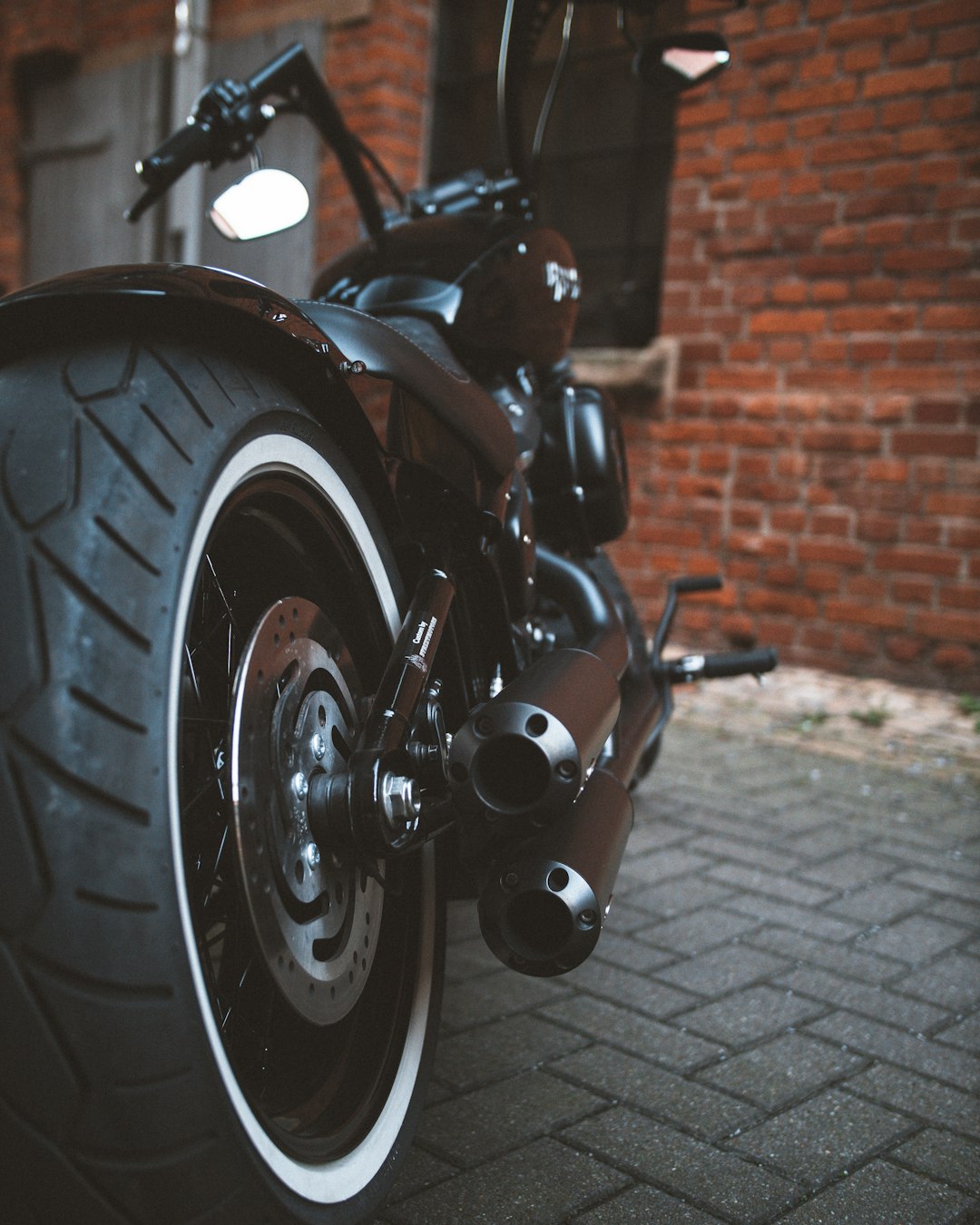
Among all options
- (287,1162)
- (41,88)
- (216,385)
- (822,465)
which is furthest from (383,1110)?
(41,88)

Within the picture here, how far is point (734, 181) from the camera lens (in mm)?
4309

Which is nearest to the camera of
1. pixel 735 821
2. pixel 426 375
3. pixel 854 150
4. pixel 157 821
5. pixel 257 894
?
pixel 157 821

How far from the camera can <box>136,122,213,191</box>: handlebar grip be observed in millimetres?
1936

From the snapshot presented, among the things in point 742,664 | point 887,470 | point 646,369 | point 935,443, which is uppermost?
point 646,369

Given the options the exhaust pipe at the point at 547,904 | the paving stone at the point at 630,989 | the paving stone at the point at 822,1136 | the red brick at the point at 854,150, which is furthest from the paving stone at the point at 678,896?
the red brick at the point at 854,150

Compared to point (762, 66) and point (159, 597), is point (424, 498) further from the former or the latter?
point (762, 66)

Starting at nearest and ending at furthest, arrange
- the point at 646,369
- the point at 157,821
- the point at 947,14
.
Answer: the point at 157,821
the point at 947,14
the point at 646,369

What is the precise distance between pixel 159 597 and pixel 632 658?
146 centimetres

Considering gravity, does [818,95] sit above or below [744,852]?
above

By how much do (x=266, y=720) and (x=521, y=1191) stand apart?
2.03ft

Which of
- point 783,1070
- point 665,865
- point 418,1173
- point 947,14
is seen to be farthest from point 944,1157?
point 947,14

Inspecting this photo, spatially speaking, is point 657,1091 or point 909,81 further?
point 909,81

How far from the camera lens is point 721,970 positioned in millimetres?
1988

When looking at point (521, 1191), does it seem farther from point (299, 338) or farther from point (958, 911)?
point (958, 911)
